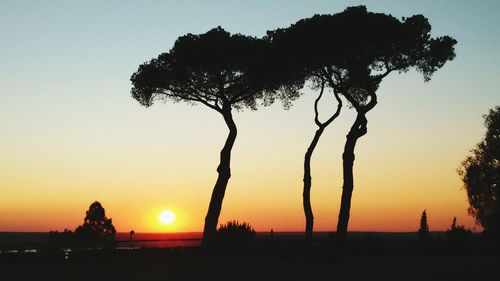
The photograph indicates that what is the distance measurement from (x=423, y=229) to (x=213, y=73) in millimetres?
21814

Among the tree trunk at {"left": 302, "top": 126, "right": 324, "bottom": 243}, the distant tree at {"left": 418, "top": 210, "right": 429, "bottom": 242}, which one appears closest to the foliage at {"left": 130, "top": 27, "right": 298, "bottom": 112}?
the tree trunk at {"left": 302, "top": 126, "right": 324, "bottom": 243}

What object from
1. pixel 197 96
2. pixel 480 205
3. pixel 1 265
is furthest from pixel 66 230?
pixel 480 205

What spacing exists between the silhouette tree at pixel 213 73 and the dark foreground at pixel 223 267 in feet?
21.9

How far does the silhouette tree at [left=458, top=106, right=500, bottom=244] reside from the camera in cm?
5122

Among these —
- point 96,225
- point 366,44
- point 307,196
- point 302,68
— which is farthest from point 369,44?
point 96,225

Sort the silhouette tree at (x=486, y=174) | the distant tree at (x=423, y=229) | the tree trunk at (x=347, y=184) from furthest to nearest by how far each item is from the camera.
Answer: the silhouette tree at (x=486, y=174)
the distant tree at (x=423, y=229)
the tree trunk at (x=347, y=184)

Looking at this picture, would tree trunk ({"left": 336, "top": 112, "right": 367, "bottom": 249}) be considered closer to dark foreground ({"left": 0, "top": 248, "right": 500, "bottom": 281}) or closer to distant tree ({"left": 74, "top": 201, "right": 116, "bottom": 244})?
dark foreground ({"left": 0, "top": 248, "right": 500, "bottom": 281})

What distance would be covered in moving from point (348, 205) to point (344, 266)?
2.96 meters

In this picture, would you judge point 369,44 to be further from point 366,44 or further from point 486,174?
point 486,174

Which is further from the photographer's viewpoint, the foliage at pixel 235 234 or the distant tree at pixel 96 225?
the distant tree at pixel 96 225

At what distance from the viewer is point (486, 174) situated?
51625 mm

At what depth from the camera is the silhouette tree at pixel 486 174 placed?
168 feet

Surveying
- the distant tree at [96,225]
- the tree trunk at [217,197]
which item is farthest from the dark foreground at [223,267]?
the distant tree at [96,225]

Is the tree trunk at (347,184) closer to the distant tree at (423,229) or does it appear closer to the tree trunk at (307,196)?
the tree trunk at (307,196)
